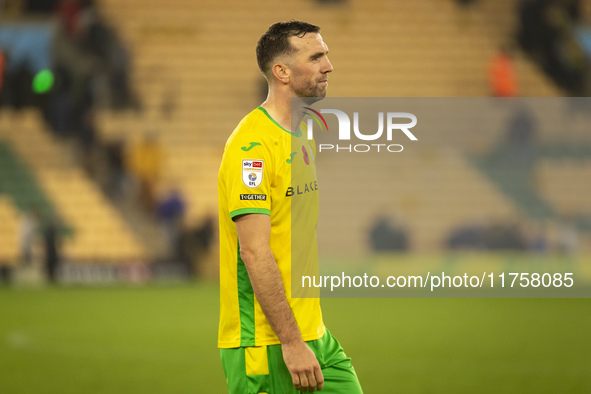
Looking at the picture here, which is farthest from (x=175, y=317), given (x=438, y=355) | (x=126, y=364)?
(x=438, y=355)

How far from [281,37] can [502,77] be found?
1761 centimetres

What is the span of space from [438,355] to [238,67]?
42.4 ft

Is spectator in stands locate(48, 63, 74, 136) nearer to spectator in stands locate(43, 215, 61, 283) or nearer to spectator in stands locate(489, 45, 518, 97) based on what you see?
spectator in stands locate(43, 215, 61, 283)

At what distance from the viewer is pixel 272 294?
2.94 meters

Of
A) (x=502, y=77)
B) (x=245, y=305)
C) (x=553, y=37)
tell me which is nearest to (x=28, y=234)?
(x=502, y=77)

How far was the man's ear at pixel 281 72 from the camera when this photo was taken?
10.1 ft

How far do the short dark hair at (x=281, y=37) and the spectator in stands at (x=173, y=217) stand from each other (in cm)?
1498

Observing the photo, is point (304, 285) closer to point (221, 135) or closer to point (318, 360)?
point (318, 360)

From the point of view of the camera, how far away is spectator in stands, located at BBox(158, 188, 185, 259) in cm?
1788

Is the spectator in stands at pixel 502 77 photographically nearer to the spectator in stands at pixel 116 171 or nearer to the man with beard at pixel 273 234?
the spectator in stands at pixel 116 171

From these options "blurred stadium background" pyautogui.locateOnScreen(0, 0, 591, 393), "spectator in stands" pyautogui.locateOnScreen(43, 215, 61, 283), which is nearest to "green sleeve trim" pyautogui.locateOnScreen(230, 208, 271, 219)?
"blurred stadium background" pyautogui.locateOnScreen(0, 0, 591, 393)

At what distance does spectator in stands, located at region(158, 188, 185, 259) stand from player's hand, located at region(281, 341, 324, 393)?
15.0 metres

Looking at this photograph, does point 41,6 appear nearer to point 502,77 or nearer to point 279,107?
point 502,77

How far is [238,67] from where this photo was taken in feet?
67.7
